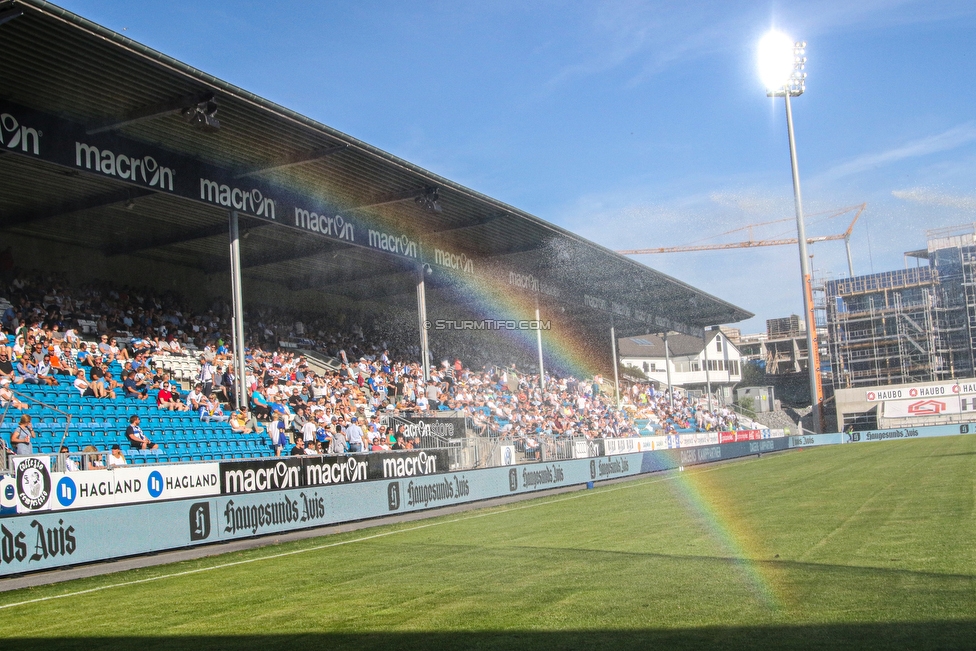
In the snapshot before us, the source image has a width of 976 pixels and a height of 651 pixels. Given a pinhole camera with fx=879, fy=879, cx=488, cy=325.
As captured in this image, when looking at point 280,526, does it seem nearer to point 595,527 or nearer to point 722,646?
point 595,527

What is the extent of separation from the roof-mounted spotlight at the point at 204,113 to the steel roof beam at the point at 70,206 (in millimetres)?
4413

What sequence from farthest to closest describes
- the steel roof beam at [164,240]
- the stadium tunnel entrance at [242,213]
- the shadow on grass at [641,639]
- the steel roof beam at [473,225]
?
the steel roof beam at [473,225]
the steel roof beam at [164,240]
the stadium tunnel entrance at [242,213]
the shadow on grass at [641,639]

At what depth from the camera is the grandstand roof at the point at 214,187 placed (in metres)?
18.5

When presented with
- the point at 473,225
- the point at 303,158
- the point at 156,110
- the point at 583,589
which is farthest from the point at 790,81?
the point at 583,589

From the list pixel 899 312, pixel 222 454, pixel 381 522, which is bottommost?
pixel 381 522

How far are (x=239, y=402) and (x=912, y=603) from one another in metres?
19.4

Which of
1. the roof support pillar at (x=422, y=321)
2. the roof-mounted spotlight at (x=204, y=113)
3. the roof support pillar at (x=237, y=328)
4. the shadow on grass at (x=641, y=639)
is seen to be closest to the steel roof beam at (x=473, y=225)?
the roof support pillar at (x=422, y=321)

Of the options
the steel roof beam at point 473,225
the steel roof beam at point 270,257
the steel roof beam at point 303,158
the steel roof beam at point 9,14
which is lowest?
the steel roof beam at point 270,257

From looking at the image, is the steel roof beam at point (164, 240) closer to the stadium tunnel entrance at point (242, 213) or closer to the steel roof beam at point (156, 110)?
the stadium tunnel entrance at point (242, 213)

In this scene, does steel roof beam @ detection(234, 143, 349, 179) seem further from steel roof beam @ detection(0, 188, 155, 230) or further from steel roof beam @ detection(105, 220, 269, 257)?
steel roof beam @ detection(105, 220, 269, 257)

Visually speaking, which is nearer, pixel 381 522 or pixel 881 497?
pixel 881 497

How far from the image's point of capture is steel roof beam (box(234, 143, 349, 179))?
24.3 m

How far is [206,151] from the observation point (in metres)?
23.4

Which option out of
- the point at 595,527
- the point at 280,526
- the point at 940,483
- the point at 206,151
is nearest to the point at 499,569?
the point at 595,527
